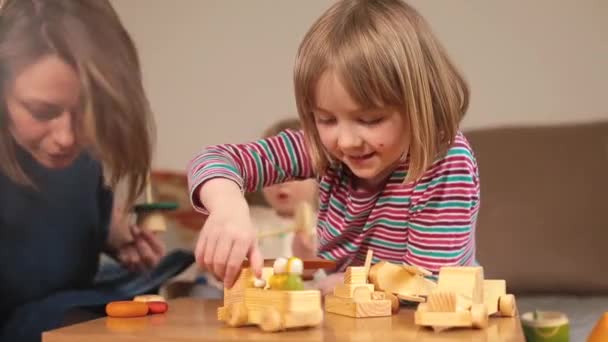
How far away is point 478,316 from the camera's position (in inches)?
24.4

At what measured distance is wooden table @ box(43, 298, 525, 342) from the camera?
596 mm

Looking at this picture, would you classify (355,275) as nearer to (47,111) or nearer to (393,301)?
(393,301)

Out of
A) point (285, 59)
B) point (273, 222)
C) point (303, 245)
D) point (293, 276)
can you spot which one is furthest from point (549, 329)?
point (285, 59)

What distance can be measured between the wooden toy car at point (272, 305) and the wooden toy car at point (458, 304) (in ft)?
0.29

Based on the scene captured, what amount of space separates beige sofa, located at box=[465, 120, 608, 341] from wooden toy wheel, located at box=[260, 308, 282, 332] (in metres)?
0.87

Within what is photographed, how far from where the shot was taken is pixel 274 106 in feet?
4.80

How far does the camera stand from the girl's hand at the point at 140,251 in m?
1.26

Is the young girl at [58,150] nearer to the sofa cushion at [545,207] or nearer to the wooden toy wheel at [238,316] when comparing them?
the wooden toy wheel at [238,316]

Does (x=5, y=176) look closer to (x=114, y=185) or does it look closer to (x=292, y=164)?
(x=114, y=185)

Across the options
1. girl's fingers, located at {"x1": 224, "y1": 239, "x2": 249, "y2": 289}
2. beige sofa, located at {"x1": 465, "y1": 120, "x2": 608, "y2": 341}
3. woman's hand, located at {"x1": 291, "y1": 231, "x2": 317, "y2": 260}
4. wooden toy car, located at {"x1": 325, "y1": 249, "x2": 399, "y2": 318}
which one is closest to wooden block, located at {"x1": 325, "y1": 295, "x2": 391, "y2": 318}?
wooden toy car, located at {"x1": 325, "y1": 249, "x2": 399, "y2": 318}

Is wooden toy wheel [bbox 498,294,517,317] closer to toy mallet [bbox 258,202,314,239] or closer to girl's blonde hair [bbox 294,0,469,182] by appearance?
girl's blonde hair [bbox 294,0,469,182]

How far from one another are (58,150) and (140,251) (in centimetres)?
23

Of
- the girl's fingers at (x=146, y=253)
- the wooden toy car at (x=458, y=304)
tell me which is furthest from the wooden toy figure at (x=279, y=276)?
the girl's fingers at (x=146, y=253)

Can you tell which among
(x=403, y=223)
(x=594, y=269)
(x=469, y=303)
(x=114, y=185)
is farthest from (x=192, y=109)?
(x=469, y=303)
